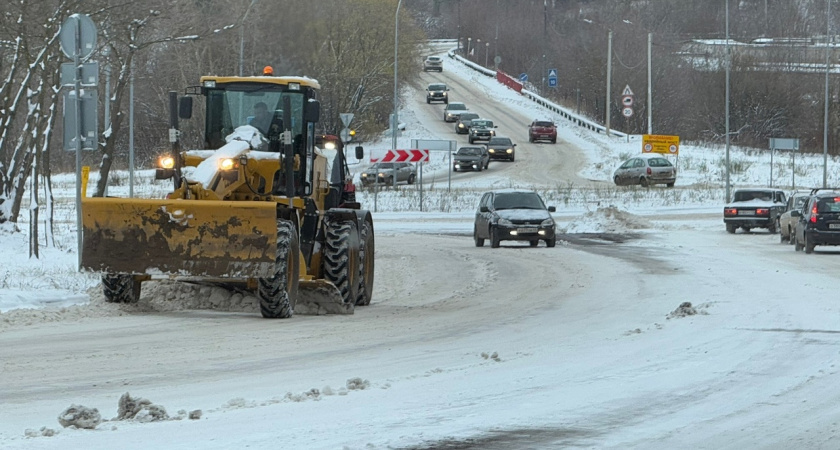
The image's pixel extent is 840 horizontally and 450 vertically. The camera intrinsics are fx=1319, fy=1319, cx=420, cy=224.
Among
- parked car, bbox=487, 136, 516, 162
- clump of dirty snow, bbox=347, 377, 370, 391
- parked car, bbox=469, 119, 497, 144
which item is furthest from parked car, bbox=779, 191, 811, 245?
parked car, bbox=469, 119, 497, 144

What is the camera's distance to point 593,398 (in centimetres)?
945

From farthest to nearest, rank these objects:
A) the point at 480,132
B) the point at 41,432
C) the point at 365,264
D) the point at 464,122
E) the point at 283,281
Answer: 1. the point at 464,122
2. the point at 480,132
3. the point at 365,264
4. the point at 283,281
5. the point at 41,432

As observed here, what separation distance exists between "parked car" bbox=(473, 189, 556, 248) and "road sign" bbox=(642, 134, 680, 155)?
32.9 metres

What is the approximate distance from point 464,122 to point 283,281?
70.2m

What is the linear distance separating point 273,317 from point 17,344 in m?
3.39

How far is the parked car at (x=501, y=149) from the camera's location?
72188 mm

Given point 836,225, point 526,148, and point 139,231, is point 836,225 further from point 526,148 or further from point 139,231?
point 526,148

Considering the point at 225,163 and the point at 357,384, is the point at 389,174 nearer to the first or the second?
the point at 225,163

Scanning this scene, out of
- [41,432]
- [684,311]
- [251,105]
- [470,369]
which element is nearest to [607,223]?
[684,311]

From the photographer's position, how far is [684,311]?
15875 mm

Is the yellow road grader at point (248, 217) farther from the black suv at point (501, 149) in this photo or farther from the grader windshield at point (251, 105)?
the black suv at point (501, 149)

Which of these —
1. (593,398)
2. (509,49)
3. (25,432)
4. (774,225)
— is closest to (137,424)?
(25,432)

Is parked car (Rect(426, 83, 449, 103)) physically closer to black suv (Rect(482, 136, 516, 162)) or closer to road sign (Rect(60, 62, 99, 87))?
black suv (Rect(482, 136, 516, 162))

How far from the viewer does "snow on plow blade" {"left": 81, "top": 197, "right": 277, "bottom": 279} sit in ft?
46.6
